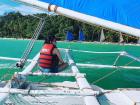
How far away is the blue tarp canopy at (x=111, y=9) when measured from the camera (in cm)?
353

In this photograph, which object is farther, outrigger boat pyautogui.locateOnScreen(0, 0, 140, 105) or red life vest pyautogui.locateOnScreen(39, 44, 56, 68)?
red life vest pyautogui.locateOnScreen(39, 44, 56, 68)

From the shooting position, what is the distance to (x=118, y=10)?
3625mm

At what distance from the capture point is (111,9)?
144 inches

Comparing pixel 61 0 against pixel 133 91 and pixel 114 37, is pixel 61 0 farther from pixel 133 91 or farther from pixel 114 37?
pixel 114 37

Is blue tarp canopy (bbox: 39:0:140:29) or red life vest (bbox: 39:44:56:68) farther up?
blue tarp canopy (bbox: 39:0:140:29)

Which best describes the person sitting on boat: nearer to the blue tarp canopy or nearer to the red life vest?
the red life vest

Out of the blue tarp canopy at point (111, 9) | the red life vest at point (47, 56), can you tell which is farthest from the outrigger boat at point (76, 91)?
the red life vest at point (47, 56)

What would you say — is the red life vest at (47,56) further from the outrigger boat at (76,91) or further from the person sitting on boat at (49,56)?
the outrigger boat at (76,91)

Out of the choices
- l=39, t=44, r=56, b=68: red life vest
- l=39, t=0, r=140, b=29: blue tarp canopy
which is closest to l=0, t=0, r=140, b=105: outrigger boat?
l=39, t=0, r=140, b=29: blue tarp canopy

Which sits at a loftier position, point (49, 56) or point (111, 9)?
point (111, 9)

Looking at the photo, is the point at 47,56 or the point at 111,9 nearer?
the point at 111,9

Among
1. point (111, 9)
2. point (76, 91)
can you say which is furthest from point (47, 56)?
point (111, 9)

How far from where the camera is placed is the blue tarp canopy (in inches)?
139

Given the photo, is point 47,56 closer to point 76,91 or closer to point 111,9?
point 76,91
